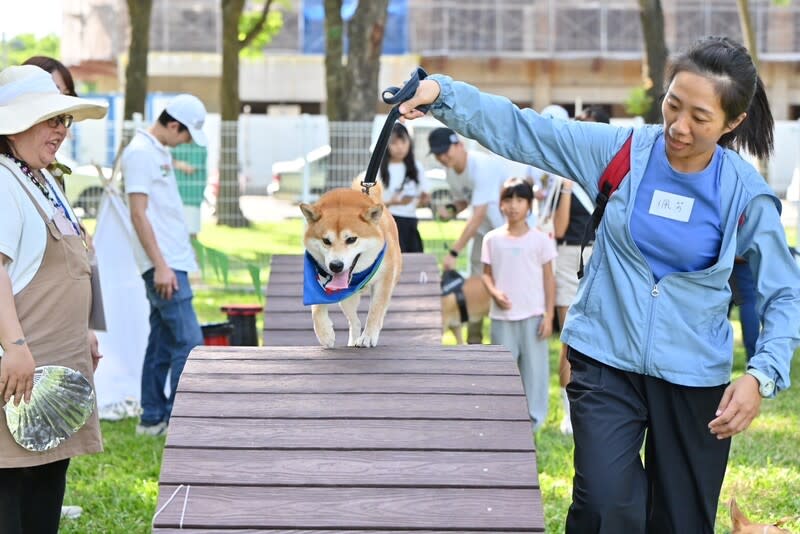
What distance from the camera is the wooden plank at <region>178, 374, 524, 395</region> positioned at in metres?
3.98

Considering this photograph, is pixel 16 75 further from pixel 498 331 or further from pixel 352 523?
pixel 498 331

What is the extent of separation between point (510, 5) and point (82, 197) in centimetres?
2554

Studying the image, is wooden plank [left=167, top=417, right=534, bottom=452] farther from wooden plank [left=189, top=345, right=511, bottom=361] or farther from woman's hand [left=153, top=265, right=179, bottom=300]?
woman's hand [left=153, top=265, right=179, bottom=300]

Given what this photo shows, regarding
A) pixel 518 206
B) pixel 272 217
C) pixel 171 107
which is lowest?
pixel 272 217

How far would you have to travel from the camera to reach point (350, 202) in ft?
15.4

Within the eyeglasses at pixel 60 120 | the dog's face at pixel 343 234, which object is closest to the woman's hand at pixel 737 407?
the dog's face at pixel 343 234

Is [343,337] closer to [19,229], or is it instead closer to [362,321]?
[362,321]

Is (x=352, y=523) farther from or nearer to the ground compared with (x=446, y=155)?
nearer to the ground

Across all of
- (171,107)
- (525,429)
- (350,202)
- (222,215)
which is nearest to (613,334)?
(525,429)

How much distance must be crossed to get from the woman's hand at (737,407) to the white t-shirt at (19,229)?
2.24 metres

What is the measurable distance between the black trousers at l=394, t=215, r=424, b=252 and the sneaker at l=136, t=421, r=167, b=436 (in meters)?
2.23

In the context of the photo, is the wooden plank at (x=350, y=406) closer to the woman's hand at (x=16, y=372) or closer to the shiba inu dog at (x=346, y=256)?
the woman's hand at (x=16, y=372)

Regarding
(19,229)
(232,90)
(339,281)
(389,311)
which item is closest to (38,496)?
(19,229)

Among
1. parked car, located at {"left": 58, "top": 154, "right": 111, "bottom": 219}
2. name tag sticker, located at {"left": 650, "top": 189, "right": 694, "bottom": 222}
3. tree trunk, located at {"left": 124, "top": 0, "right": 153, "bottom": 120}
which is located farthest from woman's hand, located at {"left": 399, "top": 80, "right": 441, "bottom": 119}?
tree trunk, located at {"left": 124, "top": 0, "right": 153, "bottom": 120}
